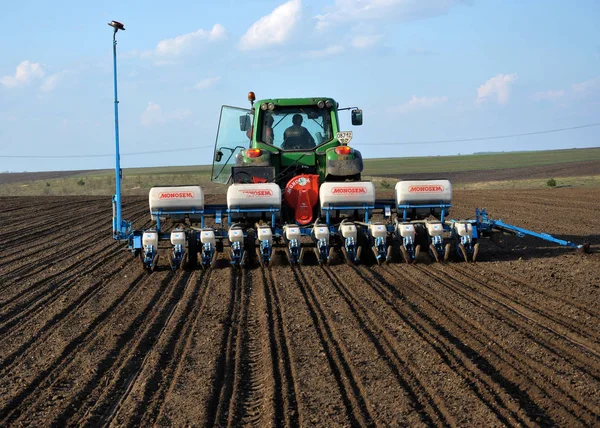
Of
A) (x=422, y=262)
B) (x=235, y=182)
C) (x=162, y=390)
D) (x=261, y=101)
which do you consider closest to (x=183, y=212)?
(x=235, y=182)

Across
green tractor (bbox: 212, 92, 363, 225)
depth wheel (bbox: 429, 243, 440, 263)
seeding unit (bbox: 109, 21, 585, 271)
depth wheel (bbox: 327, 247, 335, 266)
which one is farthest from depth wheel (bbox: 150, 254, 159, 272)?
depth wheel (bbox: 429, 243, 440, 263)

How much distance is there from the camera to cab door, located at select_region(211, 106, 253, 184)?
13.0 m

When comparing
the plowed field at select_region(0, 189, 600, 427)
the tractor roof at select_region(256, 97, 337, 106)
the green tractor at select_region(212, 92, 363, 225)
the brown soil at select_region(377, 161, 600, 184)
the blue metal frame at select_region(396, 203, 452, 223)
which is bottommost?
the plowed field at select_region(0, 189, 600, 427)

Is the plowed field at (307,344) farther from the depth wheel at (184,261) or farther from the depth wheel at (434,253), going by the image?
the depth wheel at (434,253)

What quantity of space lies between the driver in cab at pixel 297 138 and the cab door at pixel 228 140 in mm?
635

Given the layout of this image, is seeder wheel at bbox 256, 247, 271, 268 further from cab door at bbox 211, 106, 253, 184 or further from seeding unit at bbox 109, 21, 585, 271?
cab door at bbox 211, 106, 253, 184

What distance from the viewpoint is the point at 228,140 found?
13234 millimetres

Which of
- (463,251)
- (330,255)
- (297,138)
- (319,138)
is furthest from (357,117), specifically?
(463,251)

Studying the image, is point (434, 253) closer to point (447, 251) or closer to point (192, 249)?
point (447, 251)

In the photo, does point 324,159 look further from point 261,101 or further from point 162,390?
point 162,390

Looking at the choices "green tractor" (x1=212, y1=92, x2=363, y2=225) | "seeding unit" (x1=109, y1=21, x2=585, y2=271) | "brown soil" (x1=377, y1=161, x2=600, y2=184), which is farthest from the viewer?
"brown soil" (x1=377, y1=161, x2=600, y2=184)

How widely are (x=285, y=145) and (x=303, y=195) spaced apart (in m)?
1.29

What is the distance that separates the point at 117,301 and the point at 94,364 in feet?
9.25

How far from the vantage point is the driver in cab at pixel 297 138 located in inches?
521
